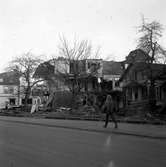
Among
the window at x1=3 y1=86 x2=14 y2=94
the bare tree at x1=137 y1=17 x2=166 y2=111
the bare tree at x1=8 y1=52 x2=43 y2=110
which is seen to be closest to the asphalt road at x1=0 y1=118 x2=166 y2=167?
the bare tree at x1=137 y1=17 x2=166 y2=111

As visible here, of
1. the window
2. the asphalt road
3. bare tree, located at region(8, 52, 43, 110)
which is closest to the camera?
the asphalt road

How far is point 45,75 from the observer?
47750 mm

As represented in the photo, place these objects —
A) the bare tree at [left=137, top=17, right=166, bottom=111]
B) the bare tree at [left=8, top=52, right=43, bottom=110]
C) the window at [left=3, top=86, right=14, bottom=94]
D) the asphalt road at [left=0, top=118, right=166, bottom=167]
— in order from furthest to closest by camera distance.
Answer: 1. the window at [left=3, top=86, right=14, bottom=94]
2. the bare tree at [left=8, top=52, right=43, bottom=110]
3. the bare tree at [left=137, top=17, right=166, bottom=111]
4. the asphalt road at [left=0, top=118, right=166, bottom=167]

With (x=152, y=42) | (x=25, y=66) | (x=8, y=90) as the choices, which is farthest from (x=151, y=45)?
(x=8, y=90)

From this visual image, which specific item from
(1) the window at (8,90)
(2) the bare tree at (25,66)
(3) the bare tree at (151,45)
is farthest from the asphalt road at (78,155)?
(1) the window at (8,90)

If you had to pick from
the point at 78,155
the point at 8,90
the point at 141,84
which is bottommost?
the point at 78,155

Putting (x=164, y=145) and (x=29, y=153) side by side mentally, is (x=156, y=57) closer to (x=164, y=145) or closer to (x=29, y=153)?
(x=164, y=145)

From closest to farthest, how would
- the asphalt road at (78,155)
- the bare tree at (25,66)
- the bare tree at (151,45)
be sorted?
the asphalt road at (78,155) < the bare tree at (151,45) < the bare tree at (25,66)

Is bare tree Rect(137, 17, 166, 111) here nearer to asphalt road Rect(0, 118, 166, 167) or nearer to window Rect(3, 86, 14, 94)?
asphalt road Rect(0, 118, 166, 167)

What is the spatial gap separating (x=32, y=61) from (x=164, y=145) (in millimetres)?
42793

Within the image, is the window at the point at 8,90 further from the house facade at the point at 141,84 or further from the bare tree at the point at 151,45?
the bare tree at the point at 151,45

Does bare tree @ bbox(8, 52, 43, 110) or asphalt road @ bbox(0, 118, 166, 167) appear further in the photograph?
bare tree @ bbox(8, 52, 43, 110)

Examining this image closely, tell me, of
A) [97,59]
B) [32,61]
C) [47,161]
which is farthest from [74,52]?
[47,161]

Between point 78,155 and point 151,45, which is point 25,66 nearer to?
point 151,45
